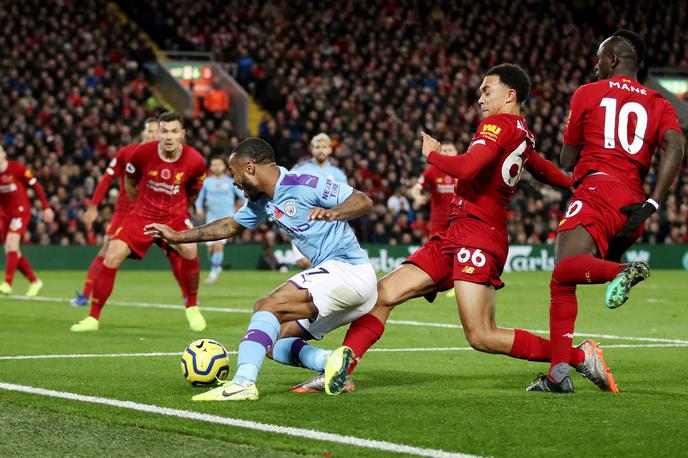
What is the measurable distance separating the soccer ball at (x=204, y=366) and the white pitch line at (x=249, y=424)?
0.69 meters

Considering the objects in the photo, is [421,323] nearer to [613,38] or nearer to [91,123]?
[613,38]

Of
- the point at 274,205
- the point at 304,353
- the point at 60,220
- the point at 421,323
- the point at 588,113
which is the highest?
the point at 588,113

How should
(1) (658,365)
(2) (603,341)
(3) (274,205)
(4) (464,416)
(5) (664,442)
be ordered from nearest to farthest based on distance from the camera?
1. (5) (664,442)
2. (4) (464,416)
3. (3) (274,205)
4. (1) (658,365)
5. (2) (603,341)

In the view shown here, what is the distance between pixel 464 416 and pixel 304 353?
4.95 feet

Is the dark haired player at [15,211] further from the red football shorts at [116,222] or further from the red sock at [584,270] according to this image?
the red sock at [584,270]

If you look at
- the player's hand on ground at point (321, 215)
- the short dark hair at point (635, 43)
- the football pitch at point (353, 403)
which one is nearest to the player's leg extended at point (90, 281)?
the football pitch at point (353, 403)

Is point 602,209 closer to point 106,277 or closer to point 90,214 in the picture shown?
point 106,277

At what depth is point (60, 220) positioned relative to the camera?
27172 mm

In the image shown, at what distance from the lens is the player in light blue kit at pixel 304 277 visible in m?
6.86

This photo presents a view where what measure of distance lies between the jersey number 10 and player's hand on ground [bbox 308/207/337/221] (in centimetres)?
194

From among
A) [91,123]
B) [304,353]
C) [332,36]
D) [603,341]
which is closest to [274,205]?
[304,353]

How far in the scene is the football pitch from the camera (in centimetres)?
534

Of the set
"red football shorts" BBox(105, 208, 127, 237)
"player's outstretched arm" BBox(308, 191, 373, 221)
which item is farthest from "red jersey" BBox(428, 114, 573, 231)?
"red football shorts" BBox(105, 208, 127, 237)

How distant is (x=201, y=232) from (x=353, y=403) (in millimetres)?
1719
